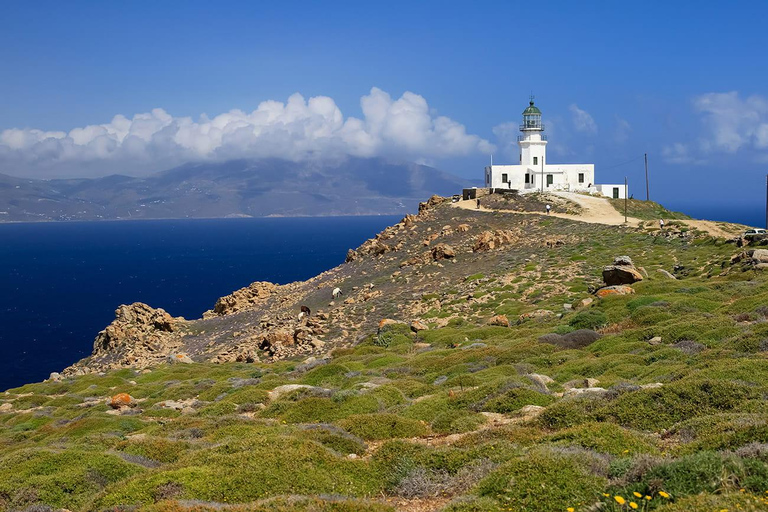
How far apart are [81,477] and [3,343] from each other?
7243cm

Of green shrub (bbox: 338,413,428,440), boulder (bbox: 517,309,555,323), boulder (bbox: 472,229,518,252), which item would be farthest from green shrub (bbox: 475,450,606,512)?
boulder (bbox: 472,229,518,252)

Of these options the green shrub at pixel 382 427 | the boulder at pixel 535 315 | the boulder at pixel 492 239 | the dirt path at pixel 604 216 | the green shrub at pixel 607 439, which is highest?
the dirt path at pixel 604 216

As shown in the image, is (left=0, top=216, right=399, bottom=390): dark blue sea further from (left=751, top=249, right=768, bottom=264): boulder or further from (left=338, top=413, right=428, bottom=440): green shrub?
(left=751, top=249, right=768, bottom=264): boulder

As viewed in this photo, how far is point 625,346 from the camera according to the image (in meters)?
20.1

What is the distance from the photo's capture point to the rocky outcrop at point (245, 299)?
59.8 metres

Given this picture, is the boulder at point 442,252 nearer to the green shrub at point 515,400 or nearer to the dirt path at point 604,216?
the dirt path at point 604,216

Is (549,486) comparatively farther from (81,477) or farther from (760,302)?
(760,302)

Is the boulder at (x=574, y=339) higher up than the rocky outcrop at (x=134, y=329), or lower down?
higher up

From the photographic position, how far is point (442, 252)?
54875mm

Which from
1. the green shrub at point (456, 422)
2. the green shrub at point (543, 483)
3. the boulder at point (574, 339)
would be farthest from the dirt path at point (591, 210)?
the green shrub at point (543, 483)

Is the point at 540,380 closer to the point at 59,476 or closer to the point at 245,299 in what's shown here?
the point at 59,476

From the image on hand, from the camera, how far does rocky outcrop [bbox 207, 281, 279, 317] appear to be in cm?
5978

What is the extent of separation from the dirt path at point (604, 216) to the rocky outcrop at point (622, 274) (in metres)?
15.1

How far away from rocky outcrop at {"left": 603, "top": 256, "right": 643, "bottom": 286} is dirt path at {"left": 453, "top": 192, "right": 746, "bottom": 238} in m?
15.1
